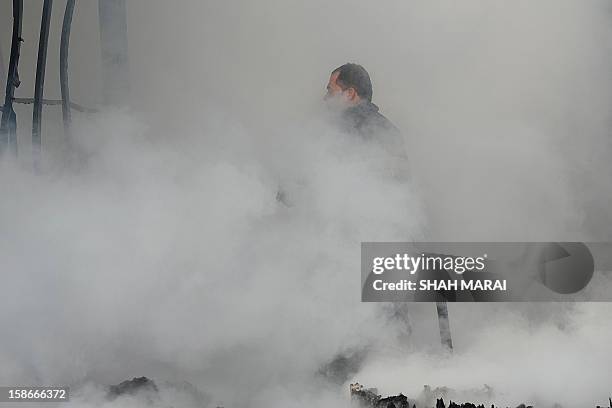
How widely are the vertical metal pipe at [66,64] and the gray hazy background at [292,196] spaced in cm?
9

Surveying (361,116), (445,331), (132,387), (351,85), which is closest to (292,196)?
(361,116)

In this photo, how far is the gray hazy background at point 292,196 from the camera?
3783mm

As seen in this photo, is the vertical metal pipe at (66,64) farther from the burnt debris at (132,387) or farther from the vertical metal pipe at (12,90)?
the burnt debris at (132,387)

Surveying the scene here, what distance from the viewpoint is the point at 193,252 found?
3.93 m

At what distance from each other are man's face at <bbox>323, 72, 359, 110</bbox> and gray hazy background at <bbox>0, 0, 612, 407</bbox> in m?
0.14

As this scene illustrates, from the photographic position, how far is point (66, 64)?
4410 millimetres

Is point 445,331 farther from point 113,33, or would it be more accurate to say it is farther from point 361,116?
point 113,33

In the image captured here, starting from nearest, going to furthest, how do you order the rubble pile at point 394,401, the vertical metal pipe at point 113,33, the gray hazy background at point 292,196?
1. the rubble pile at point 394,401
2. the gray hazy background at point 292,196
3. the vertical metal pipe at point 113,33

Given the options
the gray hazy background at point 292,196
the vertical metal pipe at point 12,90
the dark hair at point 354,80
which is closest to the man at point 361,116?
the dark hair at point 354,80

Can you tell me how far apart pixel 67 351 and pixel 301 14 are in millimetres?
2420

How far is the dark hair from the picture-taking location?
432 cm

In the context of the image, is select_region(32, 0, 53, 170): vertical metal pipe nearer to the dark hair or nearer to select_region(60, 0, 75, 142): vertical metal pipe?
select_region(60, 0, 75, 142): vertical metal pipe

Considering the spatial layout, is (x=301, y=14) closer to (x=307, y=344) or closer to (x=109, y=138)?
(x=109, y=138)

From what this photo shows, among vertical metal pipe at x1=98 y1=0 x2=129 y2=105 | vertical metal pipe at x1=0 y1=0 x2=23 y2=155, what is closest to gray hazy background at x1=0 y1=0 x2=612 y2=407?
vertical metal pipe at x1=98 y1=0 x2=129 y2=105
